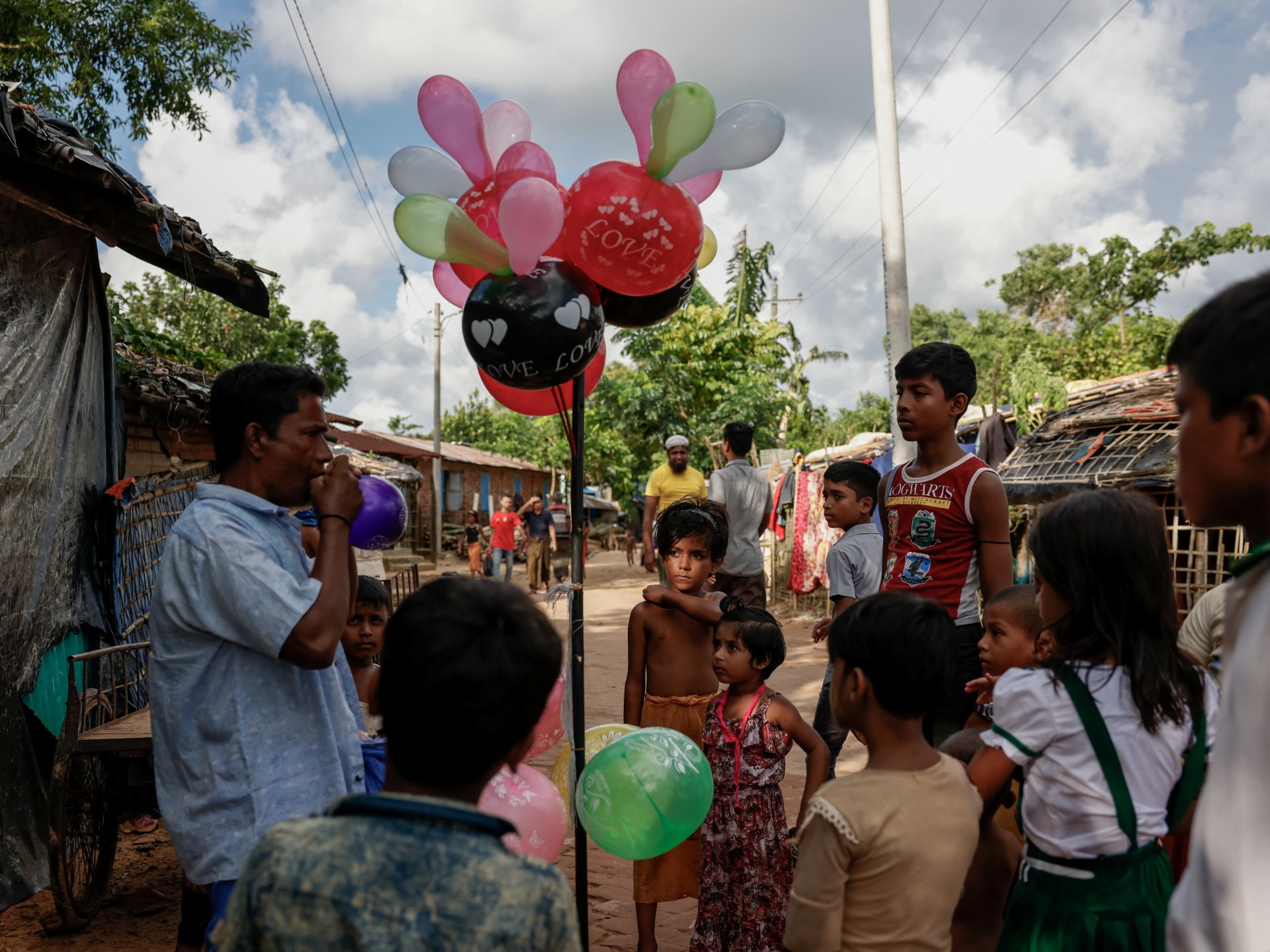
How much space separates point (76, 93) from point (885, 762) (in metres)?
11.5

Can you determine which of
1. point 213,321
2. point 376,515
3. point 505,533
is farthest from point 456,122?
point 213,321

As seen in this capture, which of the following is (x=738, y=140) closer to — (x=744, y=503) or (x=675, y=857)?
(x=675, y=857)

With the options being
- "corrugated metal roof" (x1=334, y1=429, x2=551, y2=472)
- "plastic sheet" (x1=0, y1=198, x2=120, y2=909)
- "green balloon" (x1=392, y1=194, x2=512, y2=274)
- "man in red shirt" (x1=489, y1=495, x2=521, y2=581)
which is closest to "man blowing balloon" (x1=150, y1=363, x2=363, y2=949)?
"green balloon" (x1=392, y1=194, x2=512, y2=274)

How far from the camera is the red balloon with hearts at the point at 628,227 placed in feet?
9.29

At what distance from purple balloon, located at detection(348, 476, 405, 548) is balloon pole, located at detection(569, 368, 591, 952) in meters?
0.58

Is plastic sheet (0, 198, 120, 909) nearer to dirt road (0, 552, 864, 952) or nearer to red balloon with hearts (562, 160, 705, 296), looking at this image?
dirt road (0, 552, 864, 952)

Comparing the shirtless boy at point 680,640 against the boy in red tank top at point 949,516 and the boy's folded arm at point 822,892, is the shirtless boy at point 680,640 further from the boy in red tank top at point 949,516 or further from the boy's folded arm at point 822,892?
the boy's folded arm at point 822,892

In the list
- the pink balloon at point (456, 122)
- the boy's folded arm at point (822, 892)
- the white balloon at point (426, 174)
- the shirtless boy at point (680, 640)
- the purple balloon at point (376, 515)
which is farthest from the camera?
the shirtless boy at point (680, 640)

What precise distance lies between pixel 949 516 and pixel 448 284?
6.69 ft

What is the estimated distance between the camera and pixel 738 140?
2.94 m

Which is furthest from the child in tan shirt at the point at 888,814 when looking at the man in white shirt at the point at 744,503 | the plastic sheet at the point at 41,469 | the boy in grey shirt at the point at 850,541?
the man in white shirt at the point at 744,503

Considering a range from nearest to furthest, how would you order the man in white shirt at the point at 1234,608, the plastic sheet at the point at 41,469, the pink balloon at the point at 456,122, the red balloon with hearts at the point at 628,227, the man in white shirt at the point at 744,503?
the man in white shirt at the point at 1234,608
the red balloon with hearts at the point at 628,227
the pink balloon at the point at 456,122
the plastic sheet at the point at 41,469
the man in white shirt at the point at 744,503

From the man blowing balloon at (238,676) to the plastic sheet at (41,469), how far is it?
269 cm

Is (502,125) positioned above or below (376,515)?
above
